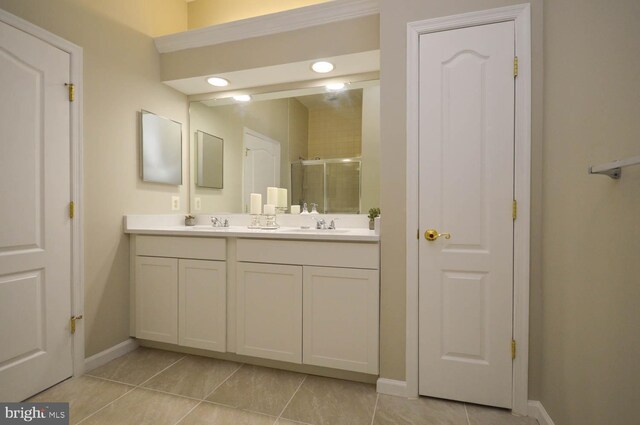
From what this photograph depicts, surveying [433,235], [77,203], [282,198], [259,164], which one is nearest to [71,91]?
[77,203]

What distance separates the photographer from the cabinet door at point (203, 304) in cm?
208

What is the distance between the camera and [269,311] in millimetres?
1976

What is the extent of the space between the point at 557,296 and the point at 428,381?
2.57 feet

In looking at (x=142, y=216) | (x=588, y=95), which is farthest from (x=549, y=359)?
(x=142, y=216)

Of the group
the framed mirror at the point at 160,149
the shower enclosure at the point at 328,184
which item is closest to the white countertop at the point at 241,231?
the shower enclosure at the point at 328,184

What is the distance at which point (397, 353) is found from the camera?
175 centimetres

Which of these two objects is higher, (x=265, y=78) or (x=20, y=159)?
(x=265, y=78)

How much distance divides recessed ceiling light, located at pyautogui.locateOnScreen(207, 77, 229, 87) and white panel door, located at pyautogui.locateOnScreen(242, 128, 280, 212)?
39cm

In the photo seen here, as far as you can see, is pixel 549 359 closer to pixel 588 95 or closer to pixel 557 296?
pixel 557 296

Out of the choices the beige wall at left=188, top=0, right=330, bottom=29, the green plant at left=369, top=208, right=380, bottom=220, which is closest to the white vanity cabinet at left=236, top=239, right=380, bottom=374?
the green plant at left=369, top=208, right=380, bottom=220

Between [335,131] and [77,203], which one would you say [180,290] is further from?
[335,131]

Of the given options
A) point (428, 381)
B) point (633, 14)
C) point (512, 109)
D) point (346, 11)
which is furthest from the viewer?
point (346, 11)

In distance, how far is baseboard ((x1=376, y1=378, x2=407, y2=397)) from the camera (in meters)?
1.74

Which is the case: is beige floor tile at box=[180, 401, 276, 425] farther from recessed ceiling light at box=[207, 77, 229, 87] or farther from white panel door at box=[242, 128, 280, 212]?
recessed ceiling light at box=[207, 77, 229, 87]
